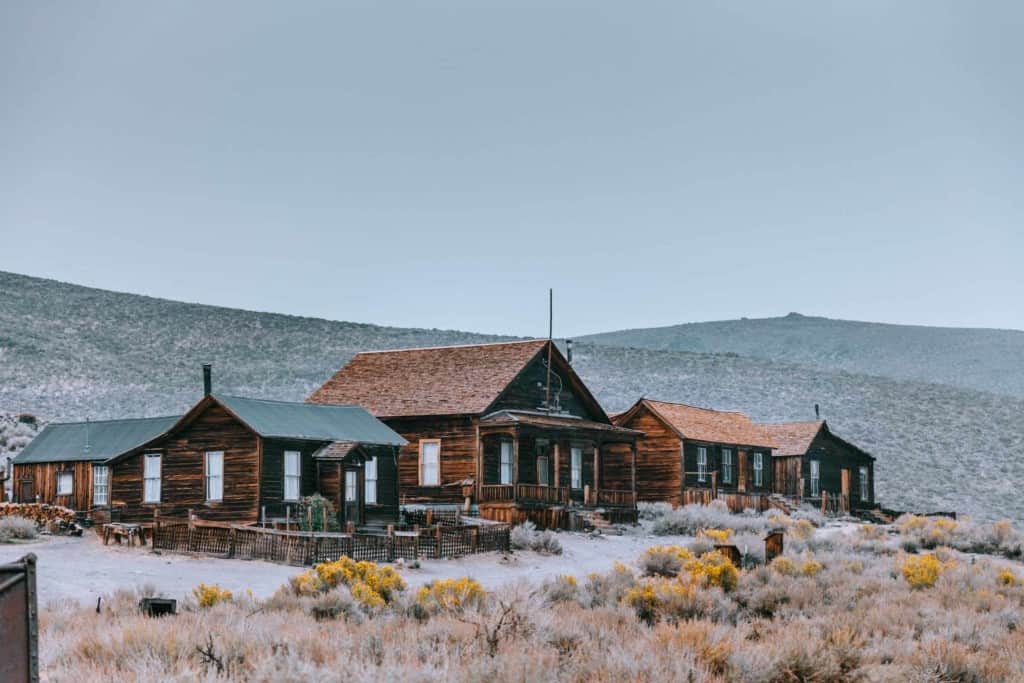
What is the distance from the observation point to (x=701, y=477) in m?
45.4

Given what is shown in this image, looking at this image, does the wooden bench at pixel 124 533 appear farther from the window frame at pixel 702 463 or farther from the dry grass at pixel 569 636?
the window frame at pixel 702 463

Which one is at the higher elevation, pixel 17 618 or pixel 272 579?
pixel 17 618

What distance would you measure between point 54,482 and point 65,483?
0.47 meters

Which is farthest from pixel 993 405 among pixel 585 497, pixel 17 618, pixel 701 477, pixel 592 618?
pixel 17 618

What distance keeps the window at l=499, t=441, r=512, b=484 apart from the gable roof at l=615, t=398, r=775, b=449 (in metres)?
8.56

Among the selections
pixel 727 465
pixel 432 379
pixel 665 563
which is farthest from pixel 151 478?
pixel 727 465

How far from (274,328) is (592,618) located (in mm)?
86506

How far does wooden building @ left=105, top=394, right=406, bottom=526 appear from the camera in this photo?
98.1 feet

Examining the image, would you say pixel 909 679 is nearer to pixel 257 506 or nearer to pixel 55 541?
pixel 257 506

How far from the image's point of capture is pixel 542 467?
39.0 meters

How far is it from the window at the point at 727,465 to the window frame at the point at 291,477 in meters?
20.5

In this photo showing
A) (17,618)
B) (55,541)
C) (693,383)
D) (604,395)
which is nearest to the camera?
(17,618)

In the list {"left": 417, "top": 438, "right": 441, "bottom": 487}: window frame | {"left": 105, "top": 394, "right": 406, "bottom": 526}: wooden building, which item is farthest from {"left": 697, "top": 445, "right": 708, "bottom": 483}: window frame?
{"left": 105, "top": 394, "right": 406, "bottom": 526}: wooden building

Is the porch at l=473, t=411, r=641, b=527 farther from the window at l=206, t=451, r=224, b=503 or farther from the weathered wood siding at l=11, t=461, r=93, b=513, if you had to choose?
the weathered wood siding at l=11, t=461, r=93, b=513
